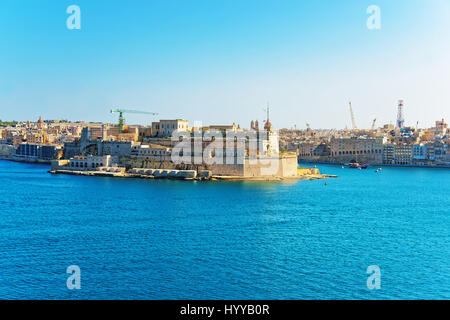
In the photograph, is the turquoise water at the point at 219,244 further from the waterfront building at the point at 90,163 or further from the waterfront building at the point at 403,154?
the waterfront building at the point at 403,154

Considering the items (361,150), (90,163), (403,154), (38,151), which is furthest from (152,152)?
(403,154)

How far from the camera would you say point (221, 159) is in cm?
2792

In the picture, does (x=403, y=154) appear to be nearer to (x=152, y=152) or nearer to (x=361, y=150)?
(x=361, y=150)

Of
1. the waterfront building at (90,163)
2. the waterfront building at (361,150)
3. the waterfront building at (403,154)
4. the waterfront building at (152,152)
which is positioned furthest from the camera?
the waterfront building at (361,150)

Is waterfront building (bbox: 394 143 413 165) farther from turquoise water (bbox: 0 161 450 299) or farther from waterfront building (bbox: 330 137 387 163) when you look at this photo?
turquoise water (bbox: 0 161 450 299)

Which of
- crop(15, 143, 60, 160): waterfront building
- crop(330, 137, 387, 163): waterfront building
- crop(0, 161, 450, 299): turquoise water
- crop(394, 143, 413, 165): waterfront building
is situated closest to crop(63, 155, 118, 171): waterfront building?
crop(0, 161, 450, 299): turquoise water

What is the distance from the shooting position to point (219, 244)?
11.7m

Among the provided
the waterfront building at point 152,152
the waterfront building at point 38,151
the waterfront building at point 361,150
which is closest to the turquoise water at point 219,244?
the waterfront building at point 152,152

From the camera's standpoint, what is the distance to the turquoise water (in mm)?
8562

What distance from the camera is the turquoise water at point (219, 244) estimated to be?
8562mm

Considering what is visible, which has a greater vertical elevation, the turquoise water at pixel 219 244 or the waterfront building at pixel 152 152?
the waterfront building at pixel 152 152

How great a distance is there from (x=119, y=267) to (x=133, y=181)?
54.4ft

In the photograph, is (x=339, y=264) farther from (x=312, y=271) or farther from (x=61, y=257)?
(x=61, y=257)
